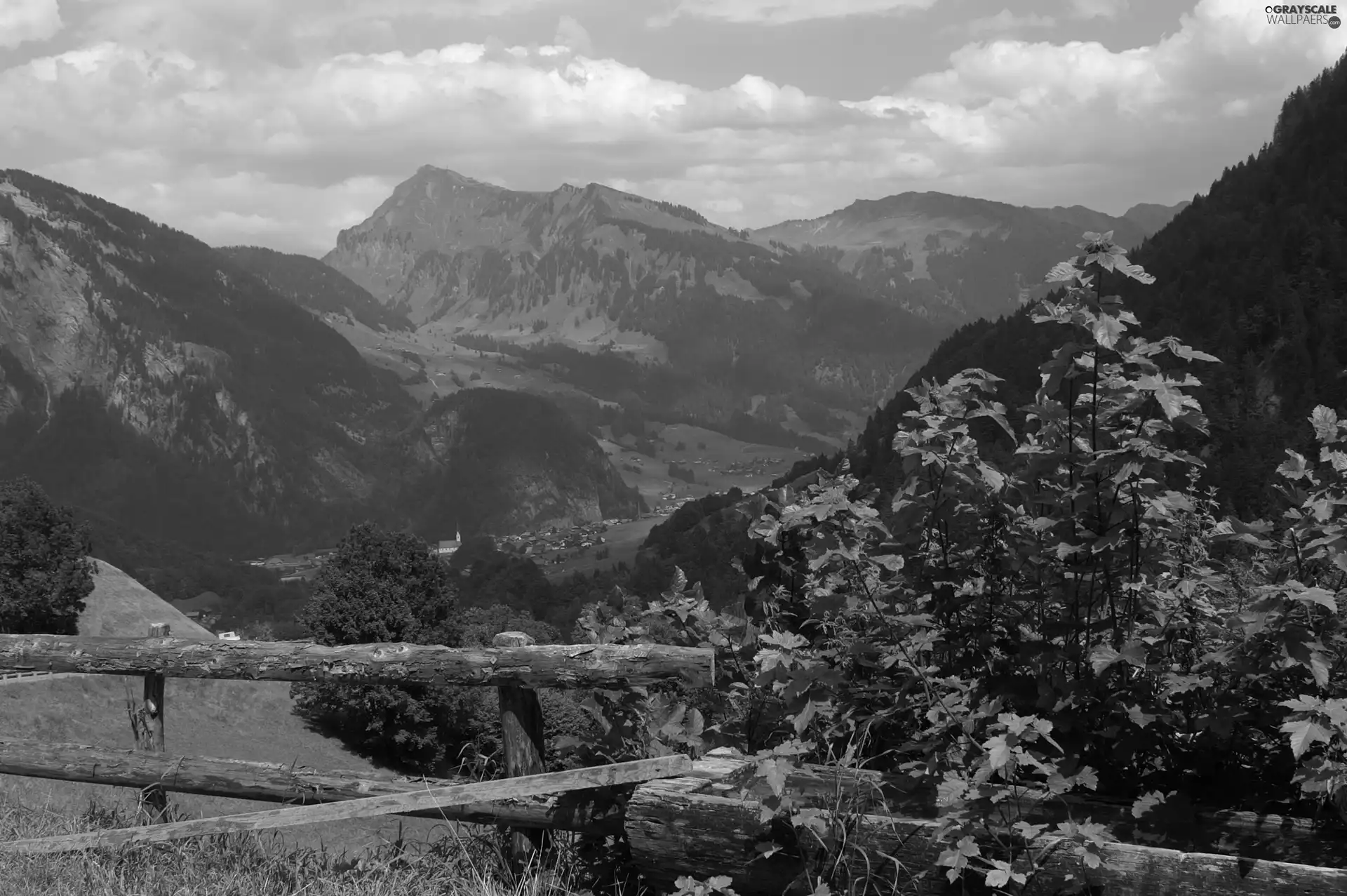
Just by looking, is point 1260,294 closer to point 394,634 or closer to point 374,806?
point 394,634

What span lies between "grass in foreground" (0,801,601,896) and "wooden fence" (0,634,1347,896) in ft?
0.45

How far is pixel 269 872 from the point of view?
20.2 ft

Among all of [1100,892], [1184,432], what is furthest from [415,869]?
[1184,432]

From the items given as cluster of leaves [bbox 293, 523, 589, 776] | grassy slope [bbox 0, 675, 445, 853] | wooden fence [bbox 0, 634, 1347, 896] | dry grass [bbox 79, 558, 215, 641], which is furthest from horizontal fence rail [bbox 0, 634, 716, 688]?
dry grass [bbox 79, 558, 215, 641]

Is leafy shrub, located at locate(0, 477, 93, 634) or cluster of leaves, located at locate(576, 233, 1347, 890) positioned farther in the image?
leafy shrub, located at locate(0, 477, 93, 634)

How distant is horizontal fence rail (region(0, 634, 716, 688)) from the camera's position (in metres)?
5.81

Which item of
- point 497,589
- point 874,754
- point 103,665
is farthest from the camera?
point 497,589

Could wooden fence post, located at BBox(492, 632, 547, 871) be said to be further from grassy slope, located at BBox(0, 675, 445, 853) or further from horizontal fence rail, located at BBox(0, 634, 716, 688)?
grassy slope, located at BBox(0, 675, 445, 853)

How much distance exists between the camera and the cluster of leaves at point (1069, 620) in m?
4.43

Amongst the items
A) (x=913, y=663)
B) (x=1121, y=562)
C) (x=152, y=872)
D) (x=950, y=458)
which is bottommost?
(x=152, y=872)

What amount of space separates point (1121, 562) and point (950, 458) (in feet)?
2.85

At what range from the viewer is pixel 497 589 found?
15738 cm

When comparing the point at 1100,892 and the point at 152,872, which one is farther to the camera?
the point at 152,872

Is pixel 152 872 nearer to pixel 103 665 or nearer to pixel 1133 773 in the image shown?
pixel 103 665
